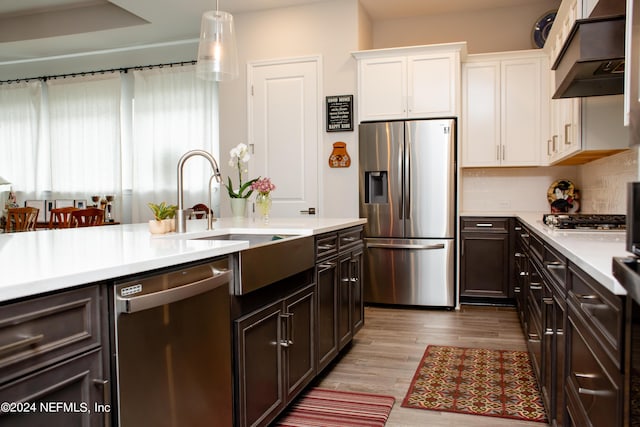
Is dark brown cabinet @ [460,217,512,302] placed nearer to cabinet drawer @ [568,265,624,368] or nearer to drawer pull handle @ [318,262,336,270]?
drawer pull handle @ [318,262,336,270]

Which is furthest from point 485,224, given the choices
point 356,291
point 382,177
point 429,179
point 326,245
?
point 326,245

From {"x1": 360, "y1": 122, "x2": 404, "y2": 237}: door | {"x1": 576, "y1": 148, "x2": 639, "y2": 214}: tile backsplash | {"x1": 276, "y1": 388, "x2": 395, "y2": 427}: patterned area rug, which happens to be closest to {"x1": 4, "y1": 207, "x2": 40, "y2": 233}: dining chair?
{"x1": 360, "y1": 122, "x2": 404, "y2": 237}: door

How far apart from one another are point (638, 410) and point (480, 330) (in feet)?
10.6

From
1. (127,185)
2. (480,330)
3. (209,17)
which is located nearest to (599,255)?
(209,17)

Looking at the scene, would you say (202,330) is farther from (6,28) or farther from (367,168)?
(6,28)

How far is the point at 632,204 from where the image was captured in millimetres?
1123

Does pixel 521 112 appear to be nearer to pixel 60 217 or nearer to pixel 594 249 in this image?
pixel 594 249

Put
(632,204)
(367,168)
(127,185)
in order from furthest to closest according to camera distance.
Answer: (127,185) < (367,168) < (632,204)

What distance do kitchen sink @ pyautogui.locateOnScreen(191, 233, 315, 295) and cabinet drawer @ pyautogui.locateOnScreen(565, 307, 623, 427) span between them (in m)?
1.12

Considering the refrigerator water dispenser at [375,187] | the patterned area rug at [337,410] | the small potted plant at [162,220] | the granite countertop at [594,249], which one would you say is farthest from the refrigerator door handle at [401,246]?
the small potted plant at [162,220]

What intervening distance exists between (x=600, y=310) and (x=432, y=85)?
12.5ft

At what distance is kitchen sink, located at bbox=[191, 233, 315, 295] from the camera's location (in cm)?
196

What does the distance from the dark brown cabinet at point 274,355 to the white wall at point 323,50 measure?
7.97 ft

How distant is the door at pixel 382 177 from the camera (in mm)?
4844
